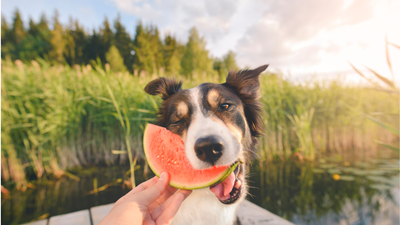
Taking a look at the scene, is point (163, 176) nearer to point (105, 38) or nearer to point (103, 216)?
point (103, 216)

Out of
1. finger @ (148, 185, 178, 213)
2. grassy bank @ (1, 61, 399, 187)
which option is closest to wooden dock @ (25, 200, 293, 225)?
finger @ (148, 185, 178, 213)

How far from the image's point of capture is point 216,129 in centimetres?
140

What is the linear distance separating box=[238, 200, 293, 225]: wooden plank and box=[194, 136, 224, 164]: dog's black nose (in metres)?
1.45

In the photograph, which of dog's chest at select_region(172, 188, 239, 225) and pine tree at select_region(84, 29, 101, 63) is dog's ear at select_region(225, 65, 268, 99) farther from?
pine tree at select_region(84, 29, 101, 63)

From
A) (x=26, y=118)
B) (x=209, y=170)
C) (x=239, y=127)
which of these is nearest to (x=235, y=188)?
(x=209, y=170)

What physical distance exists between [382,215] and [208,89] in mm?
4098

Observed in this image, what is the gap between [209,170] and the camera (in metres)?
1.51

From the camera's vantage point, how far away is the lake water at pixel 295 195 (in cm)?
331

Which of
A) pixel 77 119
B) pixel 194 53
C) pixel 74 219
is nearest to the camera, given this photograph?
pixel 74 219

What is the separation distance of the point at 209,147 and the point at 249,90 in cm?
121

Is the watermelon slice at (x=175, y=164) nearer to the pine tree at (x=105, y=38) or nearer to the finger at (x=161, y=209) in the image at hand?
the finger at (x=161, y=209)

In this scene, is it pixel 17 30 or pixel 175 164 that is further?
pixel 17 30

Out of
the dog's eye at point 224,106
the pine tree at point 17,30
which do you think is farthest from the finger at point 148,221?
the pine tree at point 17,30

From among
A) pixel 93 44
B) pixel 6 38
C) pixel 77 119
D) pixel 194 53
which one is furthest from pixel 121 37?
pixel 77 119
